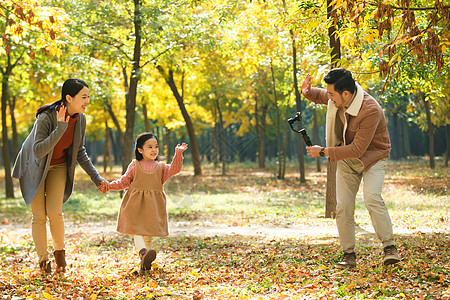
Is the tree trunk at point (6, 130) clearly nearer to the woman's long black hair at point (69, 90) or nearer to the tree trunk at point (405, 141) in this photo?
the woman's long black hair at point (69, 90)

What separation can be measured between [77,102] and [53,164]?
752 mm

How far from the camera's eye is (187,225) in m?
11.8

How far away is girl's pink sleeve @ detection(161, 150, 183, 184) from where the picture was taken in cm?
626

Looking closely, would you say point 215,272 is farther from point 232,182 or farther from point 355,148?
point 232,182

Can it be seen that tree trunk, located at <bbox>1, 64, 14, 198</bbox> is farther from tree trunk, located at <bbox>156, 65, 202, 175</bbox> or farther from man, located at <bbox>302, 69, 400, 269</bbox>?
man, located at <bbox>302, 69, 400, 269</bbox>

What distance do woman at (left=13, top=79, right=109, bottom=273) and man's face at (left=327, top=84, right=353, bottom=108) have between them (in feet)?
8.73

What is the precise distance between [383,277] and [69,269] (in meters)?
3.80

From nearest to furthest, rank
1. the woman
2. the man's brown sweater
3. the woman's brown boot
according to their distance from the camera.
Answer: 1. the man's brown sweater
2. the woman
3. the woman's brown boot

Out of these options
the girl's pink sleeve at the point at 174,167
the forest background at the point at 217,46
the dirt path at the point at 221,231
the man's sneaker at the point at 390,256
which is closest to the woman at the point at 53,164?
the girl's pink sleeve at the point at 174,167

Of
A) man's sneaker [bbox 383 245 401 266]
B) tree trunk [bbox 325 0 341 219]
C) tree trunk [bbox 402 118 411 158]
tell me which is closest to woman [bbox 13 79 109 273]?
man's sneaker [bbox 383 245 401 266]

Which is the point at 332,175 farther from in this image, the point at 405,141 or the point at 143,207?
the point at 405,141

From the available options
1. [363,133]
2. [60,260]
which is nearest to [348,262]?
[363,133]

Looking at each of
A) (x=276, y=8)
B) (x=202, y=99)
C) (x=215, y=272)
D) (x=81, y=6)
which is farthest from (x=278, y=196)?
(x=202, y=99)

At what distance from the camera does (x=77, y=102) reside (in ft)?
20.0
